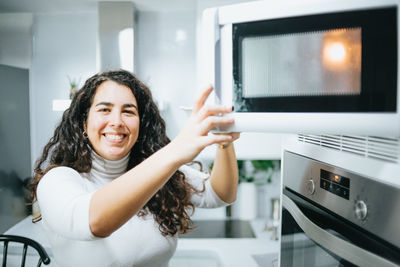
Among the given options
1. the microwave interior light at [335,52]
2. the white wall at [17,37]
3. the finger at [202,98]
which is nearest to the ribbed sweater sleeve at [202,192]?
the finger at [202,98]

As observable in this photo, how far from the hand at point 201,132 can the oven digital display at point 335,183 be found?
242mm

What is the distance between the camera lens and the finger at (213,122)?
55 centimetres

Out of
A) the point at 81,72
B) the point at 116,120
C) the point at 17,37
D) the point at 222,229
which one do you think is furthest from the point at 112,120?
the point at 17,37

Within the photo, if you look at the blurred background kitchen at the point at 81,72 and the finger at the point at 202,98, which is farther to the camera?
the blurred background kitchen at the point at 81,72

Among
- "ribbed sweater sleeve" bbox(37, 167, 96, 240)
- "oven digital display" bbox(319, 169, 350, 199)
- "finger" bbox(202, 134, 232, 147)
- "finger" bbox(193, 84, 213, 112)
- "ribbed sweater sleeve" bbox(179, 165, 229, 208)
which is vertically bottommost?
"ribbed sweater sleeve" bbox(179, 165, 229, 208)

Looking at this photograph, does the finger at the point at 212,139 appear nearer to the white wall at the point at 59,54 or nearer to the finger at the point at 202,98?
the finger at the point at 202,98

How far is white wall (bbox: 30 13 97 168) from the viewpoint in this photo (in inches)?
87.1

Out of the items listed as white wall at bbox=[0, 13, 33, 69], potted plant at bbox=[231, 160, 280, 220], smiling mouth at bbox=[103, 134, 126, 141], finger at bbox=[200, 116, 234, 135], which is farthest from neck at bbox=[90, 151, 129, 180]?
white wall at bbox=[0, 13, 33, 69]

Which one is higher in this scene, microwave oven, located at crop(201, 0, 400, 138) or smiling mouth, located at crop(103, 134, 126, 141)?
microwave oven, located at crop(201, 0, 400, 138)

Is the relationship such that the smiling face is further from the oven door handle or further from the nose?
the oven door handle

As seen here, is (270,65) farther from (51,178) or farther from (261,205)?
(261,205)

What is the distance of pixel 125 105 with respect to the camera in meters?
1.01

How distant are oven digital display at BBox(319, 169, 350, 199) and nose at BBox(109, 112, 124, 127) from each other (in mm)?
575

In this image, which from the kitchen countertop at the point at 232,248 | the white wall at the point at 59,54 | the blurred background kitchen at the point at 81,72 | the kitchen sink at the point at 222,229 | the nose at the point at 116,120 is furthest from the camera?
the white wall at the point at 59,54
